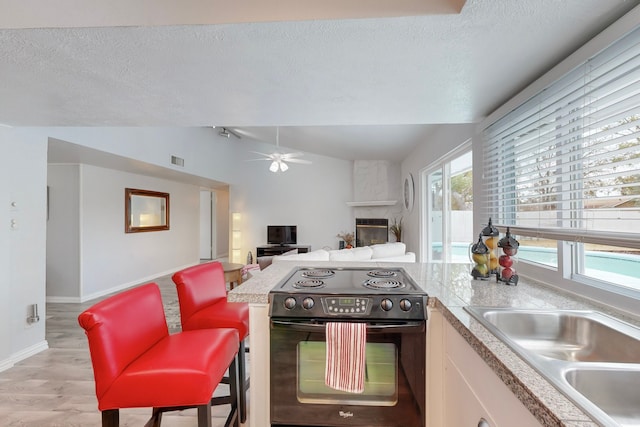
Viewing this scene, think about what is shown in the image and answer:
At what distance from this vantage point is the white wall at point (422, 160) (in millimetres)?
2951

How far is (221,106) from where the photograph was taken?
6.88ft

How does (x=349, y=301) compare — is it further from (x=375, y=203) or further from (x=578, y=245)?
(x=375, y=203)

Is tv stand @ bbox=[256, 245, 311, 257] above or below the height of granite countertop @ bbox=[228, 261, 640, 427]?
below

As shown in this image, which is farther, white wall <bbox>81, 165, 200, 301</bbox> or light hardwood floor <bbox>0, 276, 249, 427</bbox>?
white wall <bbox>81, 165, 200, 301</bbox>

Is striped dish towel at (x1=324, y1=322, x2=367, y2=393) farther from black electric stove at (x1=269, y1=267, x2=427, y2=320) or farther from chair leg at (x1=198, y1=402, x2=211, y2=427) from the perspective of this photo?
chair leg at (x1=198, y1=402, x2=211, y2=427)

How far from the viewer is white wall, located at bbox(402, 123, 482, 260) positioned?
116 inches

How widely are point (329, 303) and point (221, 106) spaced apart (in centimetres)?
157

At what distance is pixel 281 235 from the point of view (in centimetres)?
725

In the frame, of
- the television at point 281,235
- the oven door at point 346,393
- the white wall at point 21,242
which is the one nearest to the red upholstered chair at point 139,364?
the oven door at point 346,393

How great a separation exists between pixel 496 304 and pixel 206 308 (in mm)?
1567

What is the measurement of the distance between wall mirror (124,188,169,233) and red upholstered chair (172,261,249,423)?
432 centimetres

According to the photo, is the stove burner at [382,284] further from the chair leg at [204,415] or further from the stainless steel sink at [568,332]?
the chair leg at [204,415]

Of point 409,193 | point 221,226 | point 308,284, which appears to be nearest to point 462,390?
point 308,284

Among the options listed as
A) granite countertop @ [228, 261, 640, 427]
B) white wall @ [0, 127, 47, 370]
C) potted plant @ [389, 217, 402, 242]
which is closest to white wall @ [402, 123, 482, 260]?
potted plant @ [389, 217, 402, 242]
